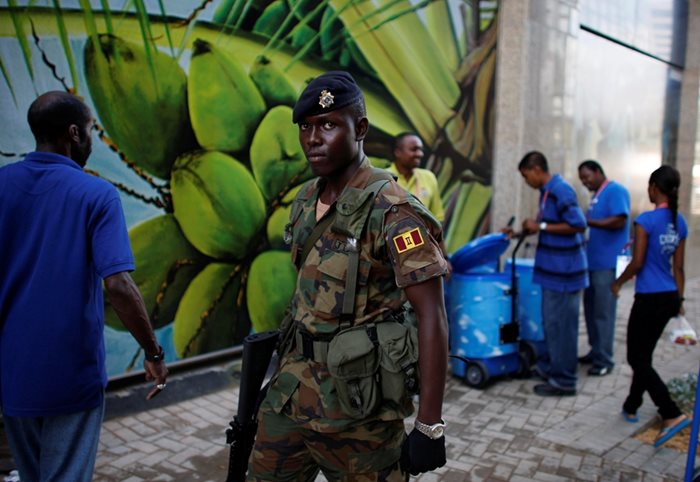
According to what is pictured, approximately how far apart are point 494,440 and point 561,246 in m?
1.68

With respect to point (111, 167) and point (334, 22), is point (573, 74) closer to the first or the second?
point (334, 22)

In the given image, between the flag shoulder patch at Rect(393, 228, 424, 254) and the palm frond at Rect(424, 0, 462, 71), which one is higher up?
the palm frond at Rect(424, 0, 462, 71)

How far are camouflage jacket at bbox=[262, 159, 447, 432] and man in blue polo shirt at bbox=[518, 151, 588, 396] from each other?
10.1 ft

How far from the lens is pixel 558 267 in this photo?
5004 millimetres

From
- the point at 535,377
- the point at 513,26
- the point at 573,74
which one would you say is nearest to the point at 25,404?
the point at 535,377

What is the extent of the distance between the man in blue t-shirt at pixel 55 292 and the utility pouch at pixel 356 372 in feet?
2.60

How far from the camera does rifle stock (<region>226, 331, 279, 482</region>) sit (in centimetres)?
233

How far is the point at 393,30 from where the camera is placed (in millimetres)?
6664

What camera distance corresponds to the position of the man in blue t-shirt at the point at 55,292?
86.2 inches

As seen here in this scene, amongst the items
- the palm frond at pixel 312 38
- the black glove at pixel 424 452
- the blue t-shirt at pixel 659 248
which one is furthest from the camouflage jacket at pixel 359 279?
the palm frond at pixel 312 38

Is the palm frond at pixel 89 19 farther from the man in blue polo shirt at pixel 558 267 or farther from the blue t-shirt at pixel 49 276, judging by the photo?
the man in blue polo shirt at pixel 558 267

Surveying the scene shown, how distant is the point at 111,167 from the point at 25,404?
8.77ft

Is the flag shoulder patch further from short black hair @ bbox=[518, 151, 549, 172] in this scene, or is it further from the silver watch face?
short black hair @ bbox=[518, 151, 549, 172]

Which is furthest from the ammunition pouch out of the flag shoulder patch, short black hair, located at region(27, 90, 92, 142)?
short black hair, located at region(27, 90, 92, 142)
